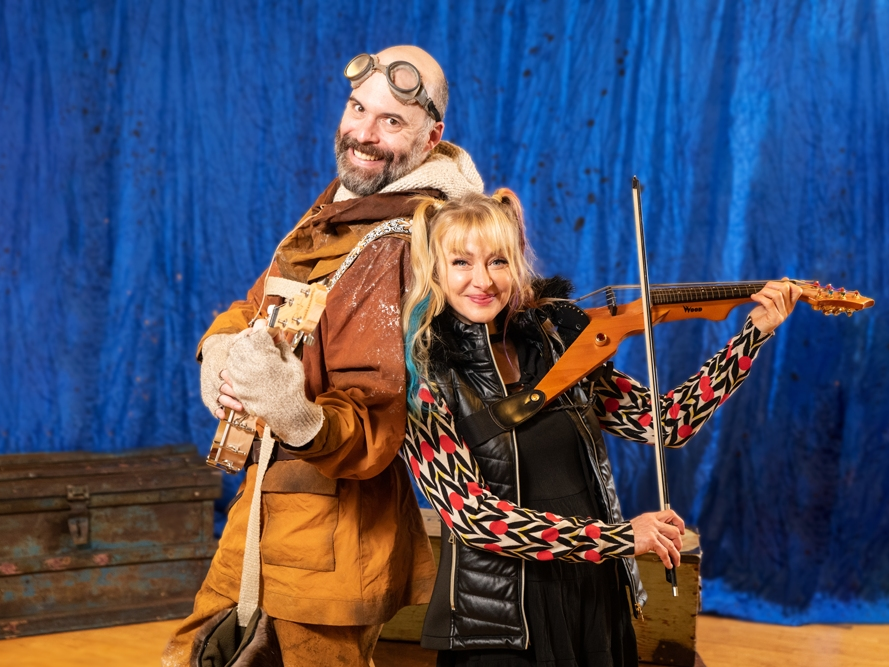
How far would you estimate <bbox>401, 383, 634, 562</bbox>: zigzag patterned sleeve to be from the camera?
1.47 meters

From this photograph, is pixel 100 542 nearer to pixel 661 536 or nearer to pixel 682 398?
pixel 682 398

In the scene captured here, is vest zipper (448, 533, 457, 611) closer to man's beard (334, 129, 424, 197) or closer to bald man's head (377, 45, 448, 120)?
man's beard (334, 129, 424, 197)

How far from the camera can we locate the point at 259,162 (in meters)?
3.66

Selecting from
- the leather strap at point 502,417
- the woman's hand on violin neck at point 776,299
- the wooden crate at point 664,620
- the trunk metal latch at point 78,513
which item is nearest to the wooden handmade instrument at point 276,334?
the leather strap at point 502,417

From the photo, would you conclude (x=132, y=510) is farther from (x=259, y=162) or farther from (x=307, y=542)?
(x=307, y=542)

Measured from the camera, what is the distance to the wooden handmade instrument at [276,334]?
1277 millimetres

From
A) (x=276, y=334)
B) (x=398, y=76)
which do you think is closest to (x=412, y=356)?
(x=276, y=334)

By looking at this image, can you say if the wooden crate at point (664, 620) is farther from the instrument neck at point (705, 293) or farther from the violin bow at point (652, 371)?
the violin bow at point (652, 371)

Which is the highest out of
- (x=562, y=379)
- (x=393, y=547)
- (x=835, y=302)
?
(x=835, y=302)

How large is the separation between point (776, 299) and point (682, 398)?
259 millimetres

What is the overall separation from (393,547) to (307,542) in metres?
0.15

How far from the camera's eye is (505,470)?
1563 millimetres

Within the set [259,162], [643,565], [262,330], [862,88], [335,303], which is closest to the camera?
[262,330]

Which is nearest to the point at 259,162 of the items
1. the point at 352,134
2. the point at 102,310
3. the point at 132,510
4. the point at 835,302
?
the point at 102,310
